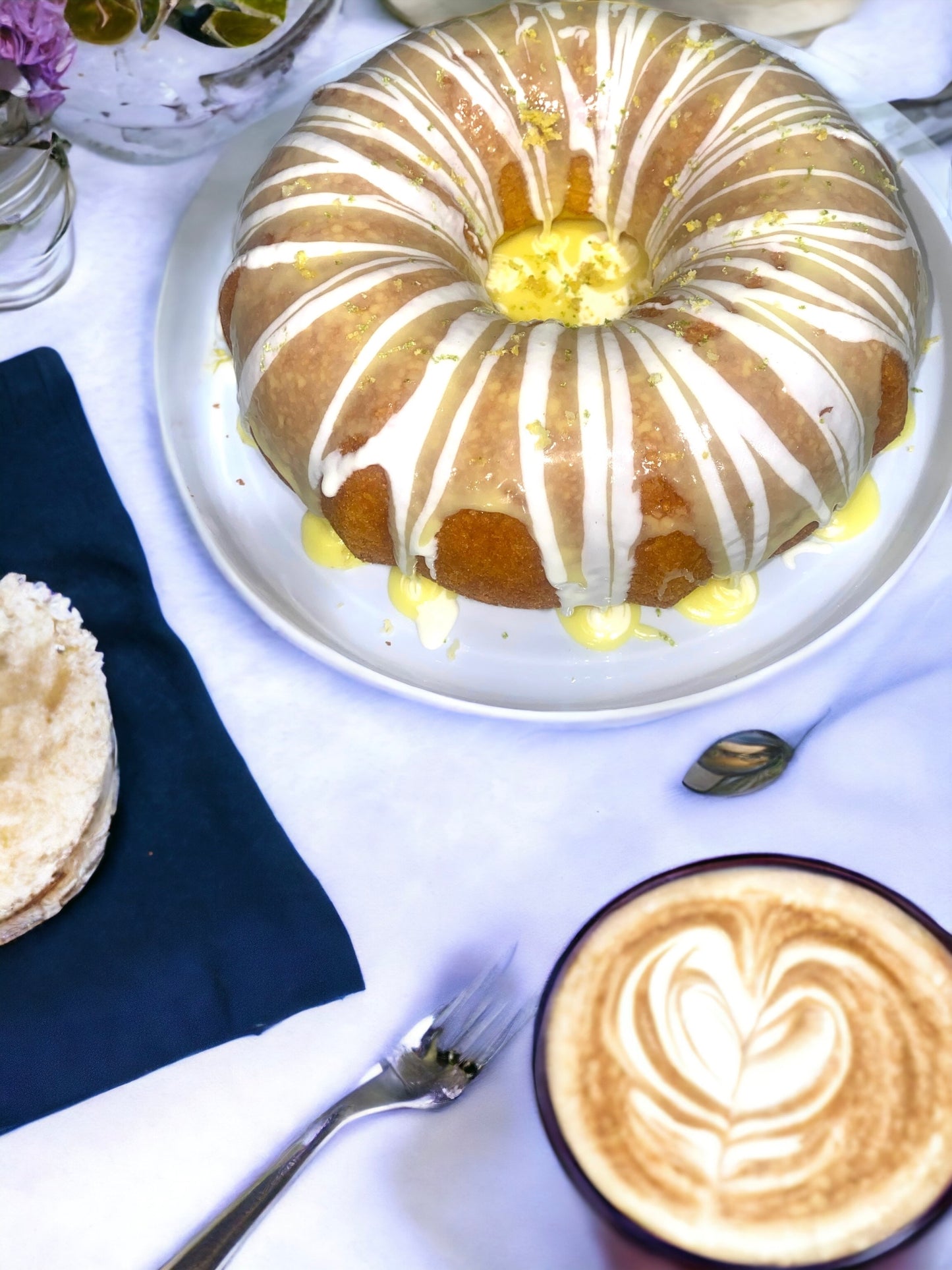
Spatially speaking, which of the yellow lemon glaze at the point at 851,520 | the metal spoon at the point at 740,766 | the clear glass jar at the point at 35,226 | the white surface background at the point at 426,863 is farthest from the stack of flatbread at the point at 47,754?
the yellow lemon glaze at the point at 851,520

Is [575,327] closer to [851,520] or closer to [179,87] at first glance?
[851,520]

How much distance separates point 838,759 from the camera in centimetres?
119

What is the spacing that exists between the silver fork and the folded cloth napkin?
0.08 metres

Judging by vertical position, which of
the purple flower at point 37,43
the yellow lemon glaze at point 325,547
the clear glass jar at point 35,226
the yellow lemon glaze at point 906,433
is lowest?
the yellow lemon glaze at point 906,433

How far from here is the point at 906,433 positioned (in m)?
1.30

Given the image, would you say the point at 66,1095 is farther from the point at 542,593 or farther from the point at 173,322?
the point at 173,322

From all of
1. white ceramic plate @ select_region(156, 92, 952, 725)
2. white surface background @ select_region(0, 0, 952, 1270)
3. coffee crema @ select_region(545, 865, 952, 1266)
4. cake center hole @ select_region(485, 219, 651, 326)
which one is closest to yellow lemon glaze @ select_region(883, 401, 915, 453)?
white ceramic plate @ select_region(156, 92, 952, 725)

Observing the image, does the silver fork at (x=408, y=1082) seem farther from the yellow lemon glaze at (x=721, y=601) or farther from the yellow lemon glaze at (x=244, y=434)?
the yellow lemon glaze at (x=244, y=434)

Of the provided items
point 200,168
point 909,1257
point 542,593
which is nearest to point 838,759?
point 542,593

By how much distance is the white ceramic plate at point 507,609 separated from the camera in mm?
1198

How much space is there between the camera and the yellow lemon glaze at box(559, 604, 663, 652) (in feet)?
4.08

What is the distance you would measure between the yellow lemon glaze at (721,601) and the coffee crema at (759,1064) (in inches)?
17.6

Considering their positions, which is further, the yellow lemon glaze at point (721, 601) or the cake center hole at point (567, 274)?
the cake center hole at point (567, 274)

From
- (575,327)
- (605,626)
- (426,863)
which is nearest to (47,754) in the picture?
(426,863)
